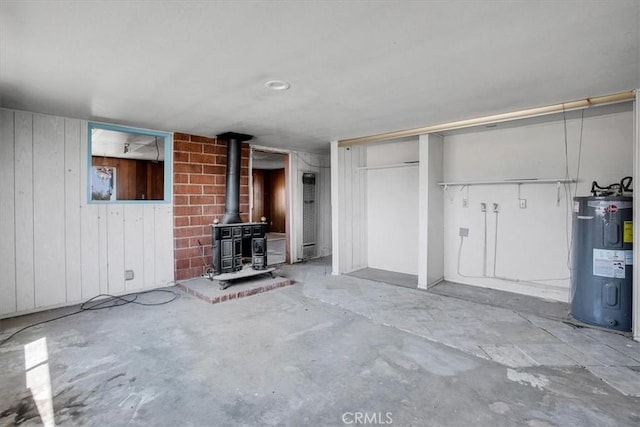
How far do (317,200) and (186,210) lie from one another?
2.88 meters

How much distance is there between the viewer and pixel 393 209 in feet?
17.5

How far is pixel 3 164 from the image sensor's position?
10.6ft

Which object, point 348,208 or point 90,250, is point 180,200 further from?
point 348,208

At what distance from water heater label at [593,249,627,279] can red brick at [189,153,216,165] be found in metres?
4.97

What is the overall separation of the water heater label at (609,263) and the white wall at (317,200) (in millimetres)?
4532

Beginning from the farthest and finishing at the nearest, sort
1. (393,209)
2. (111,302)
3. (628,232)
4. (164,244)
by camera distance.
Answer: (393,209) → (164,244) → (111,302) → (628,232)

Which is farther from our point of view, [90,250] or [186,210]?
[186,210]

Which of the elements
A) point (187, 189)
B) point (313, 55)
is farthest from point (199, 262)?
point (313, 55)

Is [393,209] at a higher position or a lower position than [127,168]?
lower

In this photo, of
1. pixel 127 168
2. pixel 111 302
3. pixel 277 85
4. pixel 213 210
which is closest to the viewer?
pixel 277 85

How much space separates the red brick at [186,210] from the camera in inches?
179

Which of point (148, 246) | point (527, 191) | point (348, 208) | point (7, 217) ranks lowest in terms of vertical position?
point (148, 246)

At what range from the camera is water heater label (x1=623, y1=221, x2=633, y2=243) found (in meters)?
2.82

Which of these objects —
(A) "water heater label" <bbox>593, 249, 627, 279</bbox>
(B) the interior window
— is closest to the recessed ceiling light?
(A) "water heater label" <bbox>593, 249, 627, 279</bbox>
